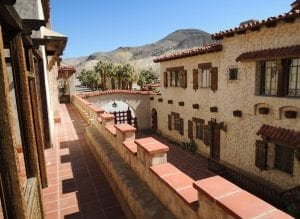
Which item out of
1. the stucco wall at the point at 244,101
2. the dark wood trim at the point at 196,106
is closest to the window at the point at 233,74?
the stucco wall at the point at 244,101

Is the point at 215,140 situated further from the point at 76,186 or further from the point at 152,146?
the point at 152,146

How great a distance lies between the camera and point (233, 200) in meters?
2.37

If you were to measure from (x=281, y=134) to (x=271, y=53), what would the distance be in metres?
3.40

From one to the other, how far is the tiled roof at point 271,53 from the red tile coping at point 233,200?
8368 mm

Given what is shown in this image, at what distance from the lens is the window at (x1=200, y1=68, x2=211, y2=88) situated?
49.6 feet

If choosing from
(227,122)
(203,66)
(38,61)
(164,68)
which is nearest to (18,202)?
(38,61)

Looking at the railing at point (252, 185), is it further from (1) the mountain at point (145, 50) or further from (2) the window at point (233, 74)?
(1) the mountain at point (145, 50)

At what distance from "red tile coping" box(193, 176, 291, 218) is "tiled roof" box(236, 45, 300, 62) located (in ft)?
27.5

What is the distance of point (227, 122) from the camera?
13477 mm

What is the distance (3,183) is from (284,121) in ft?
34.7

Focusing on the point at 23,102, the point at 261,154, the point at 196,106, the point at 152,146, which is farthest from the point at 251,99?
the point at 23,102

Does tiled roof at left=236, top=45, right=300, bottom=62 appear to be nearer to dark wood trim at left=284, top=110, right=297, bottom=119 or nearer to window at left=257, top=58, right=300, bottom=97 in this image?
window at left=257, top=58, right=300, bottom=97

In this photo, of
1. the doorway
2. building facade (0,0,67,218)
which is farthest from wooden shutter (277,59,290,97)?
building facade (0,0,67,218)

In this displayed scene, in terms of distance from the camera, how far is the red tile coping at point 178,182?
3.04 metres
